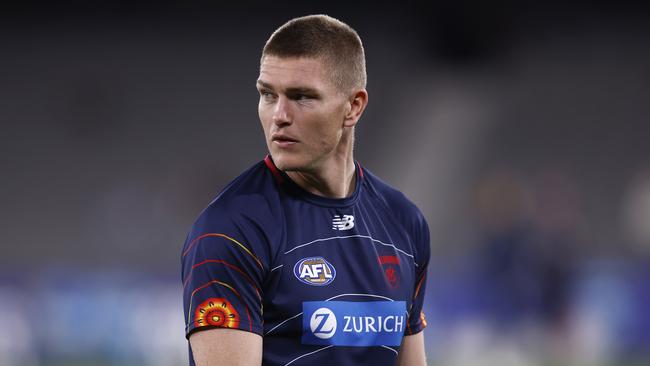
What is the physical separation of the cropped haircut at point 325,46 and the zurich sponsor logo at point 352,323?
72 cm

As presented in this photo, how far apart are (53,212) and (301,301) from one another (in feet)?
62.2

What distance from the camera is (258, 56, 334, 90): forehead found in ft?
12.1

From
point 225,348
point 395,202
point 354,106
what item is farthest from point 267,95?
point 225,348

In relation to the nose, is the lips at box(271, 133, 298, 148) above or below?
below

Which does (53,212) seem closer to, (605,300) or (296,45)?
(605,300)

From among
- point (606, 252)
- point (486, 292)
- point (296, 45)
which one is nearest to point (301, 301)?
point (296, 45)

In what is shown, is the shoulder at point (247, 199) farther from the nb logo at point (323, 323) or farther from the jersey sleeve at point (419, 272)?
the jersey sleeve at point (419, 272)

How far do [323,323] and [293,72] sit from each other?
0.80 meters

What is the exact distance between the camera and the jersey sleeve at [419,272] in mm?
4180

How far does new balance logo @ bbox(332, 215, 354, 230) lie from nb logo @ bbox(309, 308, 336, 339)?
1.11 ft

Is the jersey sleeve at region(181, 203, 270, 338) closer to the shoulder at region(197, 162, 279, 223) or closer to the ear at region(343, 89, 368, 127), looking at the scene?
the shoulder at region(197, 162, 279, 223)

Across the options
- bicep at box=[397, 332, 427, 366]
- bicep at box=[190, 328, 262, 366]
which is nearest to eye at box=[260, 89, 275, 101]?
bicep at box=[190, 328, 262, 366]

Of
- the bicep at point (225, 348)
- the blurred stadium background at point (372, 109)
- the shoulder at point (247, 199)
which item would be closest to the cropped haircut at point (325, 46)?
the shoulder at point (247, 199)

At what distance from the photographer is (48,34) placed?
76.1ft
